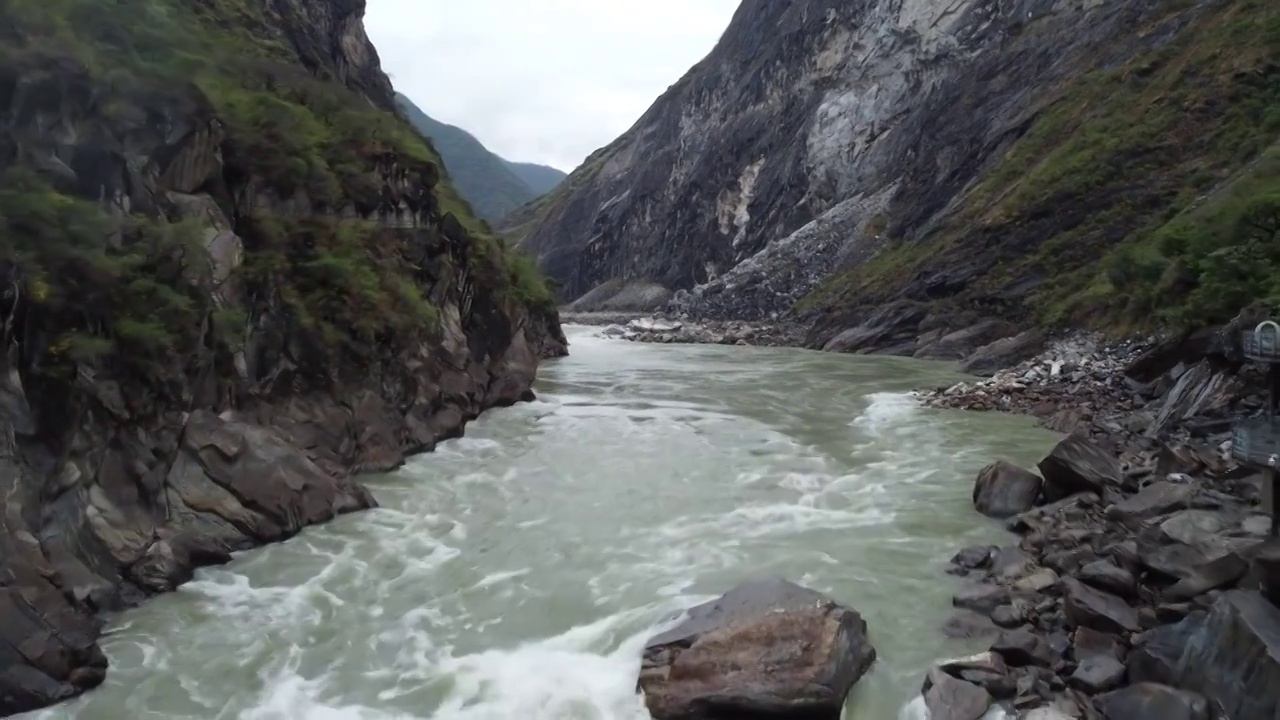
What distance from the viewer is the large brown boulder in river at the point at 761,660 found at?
7047mm

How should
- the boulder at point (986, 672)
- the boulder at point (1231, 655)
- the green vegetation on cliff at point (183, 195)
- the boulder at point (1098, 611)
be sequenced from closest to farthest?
the boulder at point (1231, 655) → the boulder at point (986, 672) → the boulder at point (1098, 611) → the green vegetation on cliff at point (183, 195)

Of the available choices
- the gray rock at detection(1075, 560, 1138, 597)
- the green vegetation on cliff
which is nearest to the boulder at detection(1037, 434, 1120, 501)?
the gray rock at detection(1075, 560, 1138, 597)

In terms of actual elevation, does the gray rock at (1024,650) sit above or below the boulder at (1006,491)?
below

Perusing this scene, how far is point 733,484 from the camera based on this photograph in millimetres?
14336

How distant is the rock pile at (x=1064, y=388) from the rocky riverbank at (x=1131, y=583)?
4.13 m

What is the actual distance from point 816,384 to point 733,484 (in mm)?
15214

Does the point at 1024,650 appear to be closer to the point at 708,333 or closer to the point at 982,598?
the point at 982,598

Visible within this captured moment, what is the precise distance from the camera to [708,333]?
58.5m

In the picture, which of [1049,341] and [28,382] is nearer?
[28,382]

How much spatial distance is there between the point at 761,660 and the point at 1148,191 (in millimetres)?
36032

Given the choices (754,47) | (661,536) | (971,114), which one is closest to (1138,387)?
(661,536)

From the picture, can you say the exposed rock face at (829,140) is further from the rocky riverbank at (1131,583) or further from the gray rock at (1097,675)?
the gray rock at (1097,675)

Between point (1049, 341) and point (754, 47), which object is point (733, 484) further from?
point (754, 47)

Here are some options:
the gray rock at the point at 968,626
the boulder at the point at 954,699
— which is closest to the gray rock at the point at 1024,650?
the gray rock at the point at 968,626
